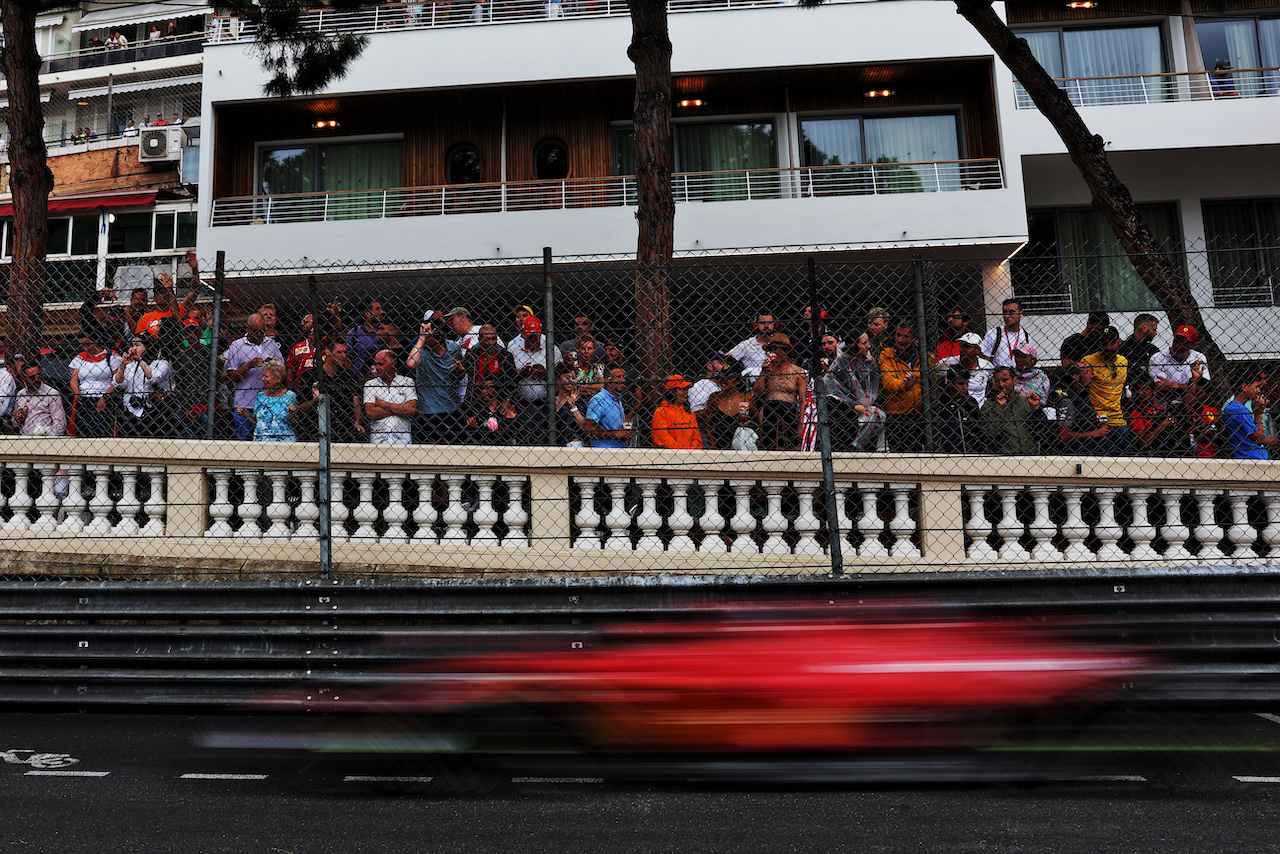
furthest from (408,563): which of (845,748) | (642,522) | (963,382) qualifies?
(963,382)

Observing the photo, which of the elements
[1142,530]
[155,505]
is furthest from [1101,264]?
[155,505]

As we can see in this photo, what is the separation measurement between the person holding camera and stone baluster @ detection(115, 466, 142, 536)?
359mm

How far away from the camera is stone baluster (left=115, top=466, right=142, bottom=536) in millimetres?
7090

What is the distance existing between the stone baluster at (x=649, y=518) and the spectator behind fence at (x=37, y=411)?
15.7ft

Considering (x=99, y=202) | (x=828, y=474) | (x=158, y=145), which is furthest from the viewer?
(x=158, y=145)

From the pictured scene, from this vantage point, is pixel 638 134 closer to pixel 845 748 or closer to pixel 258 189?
pixel 845 748

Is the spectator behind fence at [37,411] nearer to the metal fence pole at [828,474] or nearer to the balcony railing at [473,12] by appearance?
the metal fence pole at [828,474]

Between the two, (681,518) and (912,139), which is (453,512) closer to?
(681,518)

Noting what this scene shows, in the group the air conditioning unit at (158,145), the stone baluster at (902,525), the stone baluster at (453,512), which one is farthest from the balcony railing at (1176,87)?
the air conditioning unit at (158,145)

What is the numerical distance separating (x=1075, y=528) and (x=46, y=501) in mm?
7622

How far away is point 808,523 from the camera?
6.74 m

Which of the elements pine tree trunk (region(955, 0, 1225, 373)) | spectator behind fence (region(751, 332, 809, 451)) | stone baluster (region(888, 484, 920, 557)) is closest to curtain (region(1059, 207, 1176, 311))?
pine tree trunk (region(955, 0, 1225, 373))

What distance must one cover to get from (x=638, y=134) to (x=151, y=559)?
19.2 feet

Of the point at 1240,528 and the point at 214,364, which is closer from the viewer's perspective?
the point at 1240,528
